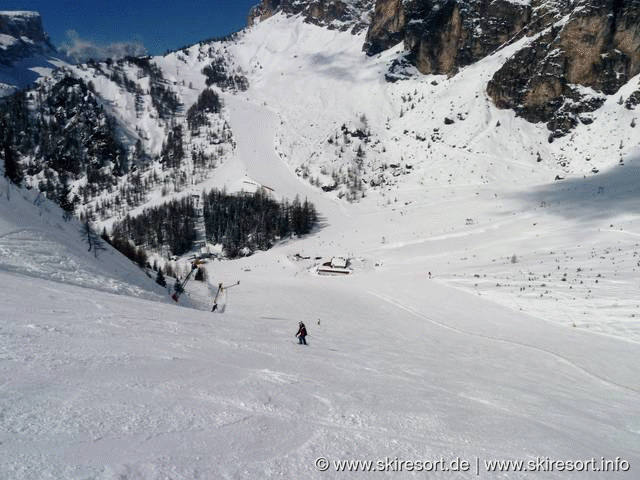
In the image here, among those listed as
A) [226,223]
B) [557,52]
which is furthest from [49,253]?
[557,52]

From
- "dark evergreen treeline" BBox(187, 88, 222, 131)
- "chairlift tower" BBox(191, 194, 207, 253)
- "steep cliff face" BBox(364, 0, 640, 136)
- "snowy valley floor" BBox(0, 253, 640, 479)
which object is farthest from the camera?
"dark evergreen treeline" BBox(187, 88, 222, 131)

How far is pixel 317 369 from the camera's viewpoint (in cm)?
1260

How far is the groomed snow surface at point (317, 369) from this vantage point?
6.51m

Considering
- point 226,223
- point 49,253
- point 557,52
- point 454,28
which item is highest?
point 454,28

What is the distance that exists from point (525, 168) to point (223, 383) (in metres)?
100.0

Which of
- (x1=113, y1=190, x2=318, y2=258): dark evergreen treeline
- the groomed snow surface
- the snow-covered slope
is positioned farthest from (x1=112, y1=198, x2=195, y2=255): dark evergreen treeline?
the snow-covered slope

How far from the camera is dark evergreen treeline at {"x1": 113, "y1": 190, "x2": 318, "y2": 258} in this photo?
95250mm

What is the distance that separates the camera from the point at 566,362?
1973cm

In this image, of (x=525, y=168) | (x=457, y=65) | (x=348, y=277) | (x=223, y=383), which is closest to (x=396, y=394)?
(x=223, y=383)

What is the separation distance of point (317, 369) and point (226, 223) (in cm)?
10134

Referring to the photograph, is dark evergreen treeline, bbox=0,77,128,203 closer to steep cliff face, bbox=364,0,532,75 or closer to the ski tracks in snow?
steep cliff face, bbox=364,0,532,75

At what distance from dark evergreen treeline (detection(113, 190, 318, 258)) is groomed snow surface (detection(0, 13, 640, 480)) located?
163ft

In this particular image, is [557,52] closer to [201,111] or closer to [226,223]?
[226,223]

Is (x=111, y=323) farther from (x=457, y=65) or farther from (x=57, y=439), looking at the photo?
(x=457, y=65)
